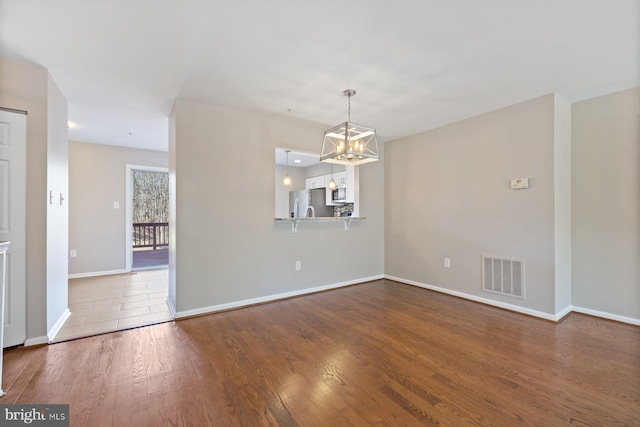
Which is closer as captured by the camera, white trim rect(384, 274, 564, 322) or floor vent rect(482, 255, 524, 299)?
white trim rect(384, 274, 564, 322)

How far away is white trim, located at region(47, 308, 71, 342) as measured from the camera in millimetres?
2536

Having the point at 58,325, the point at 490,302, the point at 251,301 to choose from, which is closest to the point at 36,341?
the point at 58,325

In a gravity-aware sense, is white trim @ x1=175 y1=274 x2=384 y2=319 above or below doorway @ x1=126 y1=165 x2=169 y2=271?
below

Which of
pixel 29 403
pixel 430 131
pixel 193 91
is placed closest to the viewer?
pixel 29 403

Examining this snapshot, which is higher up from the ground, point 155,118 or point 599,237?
point 155,118

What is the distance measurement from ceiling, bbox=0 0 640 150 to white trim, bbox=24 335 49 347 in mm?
2424

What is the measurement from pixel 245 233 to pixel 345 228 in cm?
167

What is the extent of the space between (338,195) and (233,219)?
3235 mm

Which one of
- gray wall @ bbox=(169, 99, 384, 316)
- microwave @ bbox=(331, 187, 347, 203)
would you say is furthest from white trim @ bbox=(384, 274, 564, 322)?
microwave @ bbox=(331, 187, 347, 203)

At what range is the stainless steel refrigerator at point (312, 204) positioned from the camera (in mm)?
6969

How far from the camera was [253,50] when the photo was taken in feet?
7.32

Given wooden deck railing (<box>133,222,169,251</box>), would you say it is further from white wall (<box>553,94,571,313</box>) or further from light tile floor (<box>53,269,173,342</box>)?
white wall (<box>553,94,571,313</box>)

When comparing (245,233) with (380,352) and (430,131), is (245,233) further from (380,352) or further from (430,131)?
(430,131)

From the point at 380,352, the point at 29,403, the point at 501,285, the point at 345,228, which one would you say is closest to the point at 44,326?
the point at 29,403
